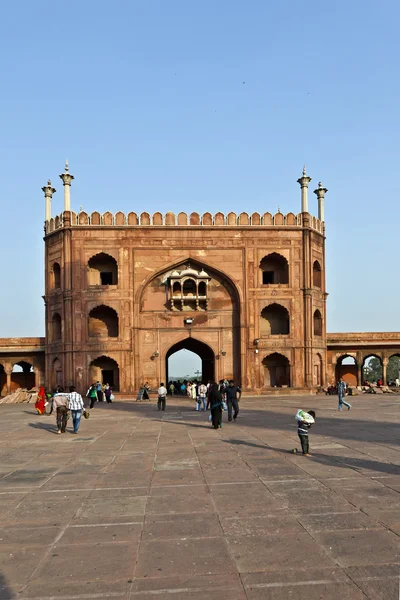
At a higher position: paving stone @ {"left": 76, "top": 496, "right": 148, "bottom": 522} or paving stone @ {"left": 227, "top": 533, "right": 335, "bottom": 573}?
paving stone @ {"left": 227, "top": 533, "right": 335, "bottom": 573}

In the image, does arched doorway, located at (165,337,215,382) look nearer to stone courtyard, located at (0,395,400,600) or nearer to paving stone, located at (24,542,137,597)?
stone courtyard, located at (0,395,400,600)

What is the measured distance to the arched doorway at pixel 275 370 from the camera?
34625 mm

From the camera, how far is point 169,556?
17.9 ft

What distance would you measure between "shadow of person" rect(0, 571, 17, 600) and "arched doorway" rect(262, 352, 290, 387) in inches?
1189

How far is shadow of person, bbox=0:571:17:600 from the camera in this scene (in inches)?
182

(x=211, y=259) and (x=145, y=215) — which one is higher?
(x=145, y=215)

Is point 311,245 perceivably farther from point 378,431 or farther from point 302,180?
point 378,431

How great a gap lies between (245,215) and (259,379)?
938cm

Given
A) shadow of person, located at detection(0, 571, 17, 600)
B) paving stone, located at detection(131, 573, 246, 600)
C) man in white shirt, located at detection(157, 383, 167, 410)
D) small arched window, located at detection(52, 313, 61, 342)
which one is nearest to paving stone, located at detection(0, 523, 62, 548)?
shadow of person, located at detection(0, 571, 17, 600)

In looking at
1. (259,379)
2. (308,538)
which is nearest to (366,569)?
(308,538)

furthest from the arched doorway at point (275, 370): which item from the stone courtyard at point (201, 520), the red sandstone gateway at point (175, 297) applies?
the stone courtyard at point (201, 520)

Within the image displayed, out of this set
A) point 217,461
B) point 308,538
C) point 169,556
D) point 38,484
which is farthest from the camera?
point 217,461

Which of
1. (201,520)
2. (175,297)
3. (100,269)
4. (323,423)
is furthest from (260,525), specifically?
(100,269)

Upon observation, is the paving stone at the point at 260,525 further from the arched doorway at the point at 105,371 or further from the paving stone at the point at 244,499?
the arched doorway at the point at 105,371
